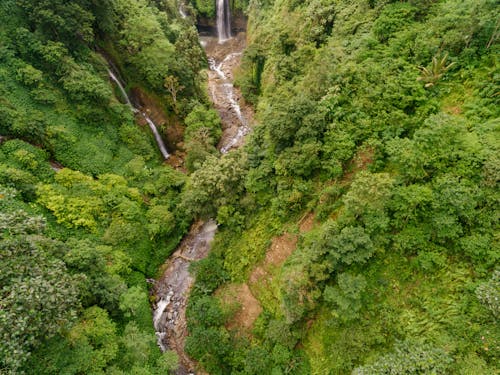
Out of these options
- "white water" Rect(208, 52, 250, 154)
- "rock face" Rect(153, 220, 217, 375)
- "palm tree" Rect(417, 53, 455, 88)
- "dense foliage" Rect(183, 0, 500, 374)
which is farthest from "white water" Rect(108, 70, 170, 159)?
"palm tree" Rect(417, 53, 455, 88)

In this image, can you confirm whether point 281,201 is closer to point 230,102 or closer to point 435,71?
point 435,71

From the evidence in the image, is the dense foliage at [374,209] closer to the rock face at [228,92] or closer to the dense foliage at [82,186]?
the dense foliage at [82,186]

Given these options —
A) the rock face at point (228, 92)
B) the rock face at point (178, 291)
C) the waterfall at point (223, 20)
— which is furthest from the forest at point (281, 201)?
the waterfall at point (223, 20)

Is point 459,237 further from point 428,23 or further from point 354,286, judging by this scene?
point 428,23

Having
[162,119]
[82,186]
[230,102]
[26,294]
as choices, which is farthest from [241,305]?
[230,102]

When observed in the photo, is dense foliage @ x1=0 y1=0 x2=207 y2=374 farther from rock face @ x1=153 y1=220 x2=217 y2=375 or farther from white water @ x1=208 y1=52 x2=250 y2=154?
white water @ x1=208 y1=52 x2=250 y2=154

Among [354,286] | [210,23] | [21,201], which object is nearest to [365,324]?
[354,286]
